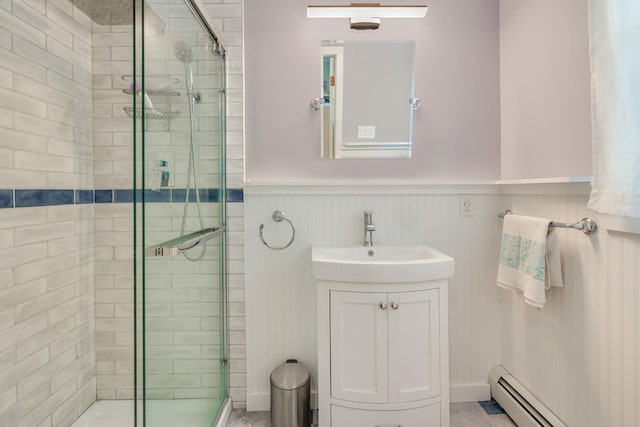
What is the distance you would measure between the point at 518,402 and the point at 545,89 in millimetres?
1433

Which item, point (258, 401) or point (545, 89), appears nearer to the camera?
point (545, 89)

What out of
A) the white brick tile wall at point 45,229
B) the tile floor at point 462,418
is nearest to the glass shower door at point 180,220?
the tile floor at point 462,418

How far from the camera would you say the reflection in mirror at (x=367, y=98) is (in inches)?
74.2

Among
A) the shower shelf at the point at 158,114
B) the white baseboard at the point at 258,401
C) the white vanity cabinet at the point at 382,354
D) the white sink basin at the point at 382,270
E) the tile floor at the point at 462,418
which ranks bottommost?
the tile floor at the point at 462,418

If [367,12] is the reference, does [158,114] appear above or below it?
below

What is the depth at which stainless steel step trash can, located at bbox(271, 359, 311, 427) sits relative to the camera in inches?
66.2

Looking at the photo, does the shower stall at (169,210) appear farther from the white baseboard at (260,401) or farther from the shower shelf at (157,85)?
the white baseboard at (260,401)

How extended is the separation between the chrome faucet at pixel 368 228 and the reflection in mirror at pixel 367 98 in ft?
1.04

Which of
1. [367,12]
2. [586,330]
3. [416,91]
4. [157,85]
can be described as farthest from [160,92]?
[586,330]

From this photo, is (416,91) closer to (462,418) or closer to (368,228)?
(368,228)

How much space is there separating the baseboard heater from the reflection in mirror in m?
1.25

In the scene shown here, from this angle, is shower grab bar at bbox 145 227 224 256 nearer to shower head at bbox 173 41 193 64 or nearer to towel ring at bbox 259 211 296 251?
towel ring at bbox 259 211 296 251

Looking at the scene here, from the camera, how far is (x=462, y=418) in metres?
1.83

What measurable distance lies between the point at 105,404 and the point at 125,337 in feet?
1.15
